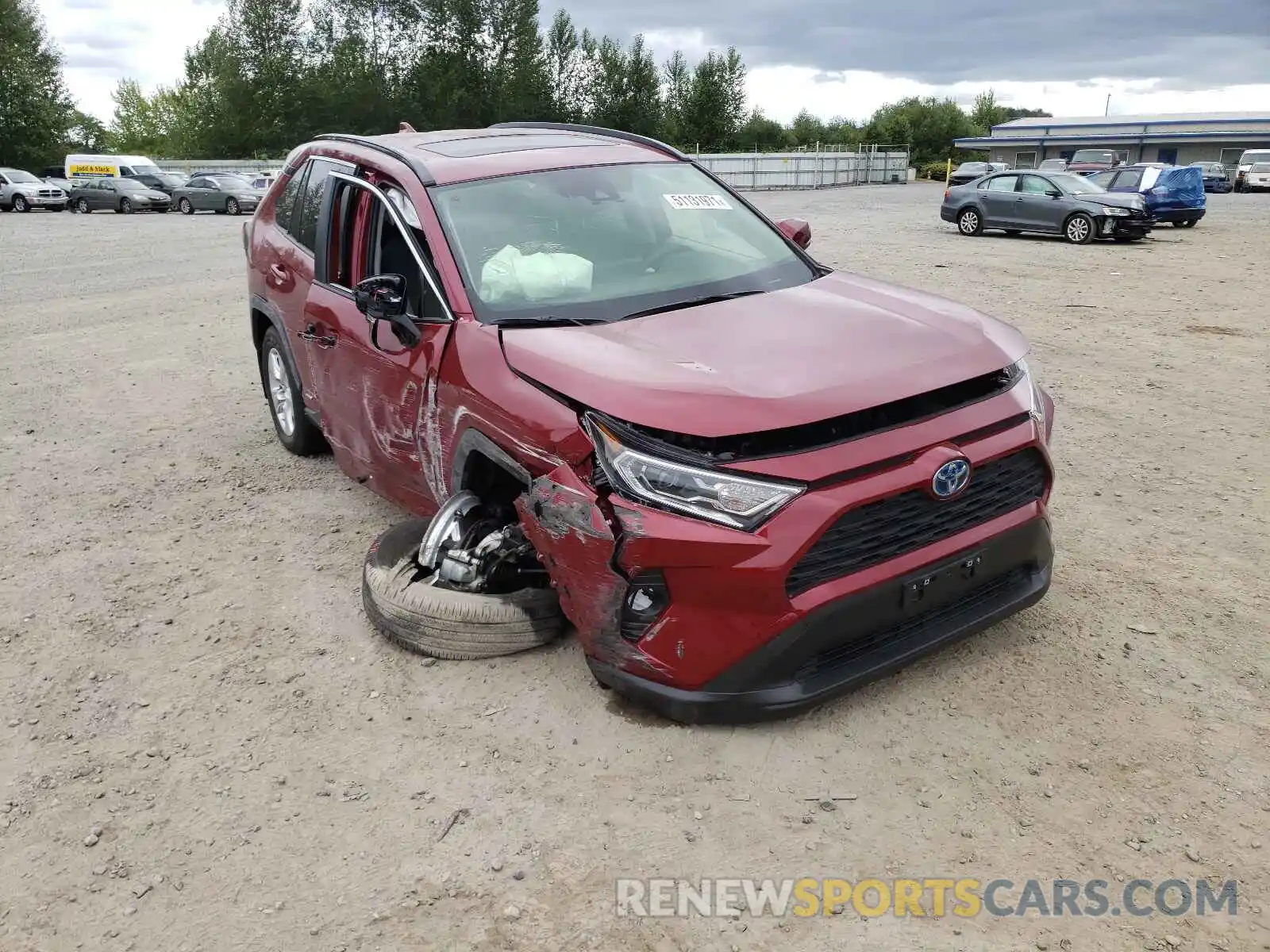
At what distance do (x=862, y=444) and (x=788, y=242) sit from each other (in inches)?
77.5

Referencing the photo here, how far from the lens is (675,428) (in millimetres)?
2854

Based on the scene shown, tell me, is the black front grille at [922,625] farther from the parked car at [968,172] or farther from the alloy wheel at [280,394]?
the parked car at [968,172]

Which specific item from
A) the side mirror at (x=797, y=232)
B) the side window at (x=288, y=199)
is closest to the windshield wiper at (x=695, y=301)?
the side mirror at (x=797, y=232)

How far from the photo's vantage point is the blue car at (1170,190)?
22453mm

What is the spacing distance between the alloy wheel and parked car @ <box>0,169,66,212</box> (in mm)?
36670

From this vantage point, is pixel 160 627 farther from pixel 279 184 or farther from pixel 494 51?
pixel 494 51

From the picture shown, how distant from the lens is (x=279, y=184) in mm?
6004

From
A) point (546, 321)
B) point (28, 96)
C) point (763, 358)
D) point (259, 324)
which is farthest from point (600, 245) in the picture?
point (28, 96)

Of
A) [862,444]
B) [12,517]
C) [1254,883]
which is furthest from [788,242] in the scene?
[12,517]

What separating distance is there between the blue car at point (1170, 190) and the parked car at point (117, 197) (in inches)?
1160

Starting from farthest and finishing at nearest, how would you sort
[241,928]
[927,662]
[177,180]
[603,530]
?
[177,180]
[927,662]
[603,530]
[241,928]

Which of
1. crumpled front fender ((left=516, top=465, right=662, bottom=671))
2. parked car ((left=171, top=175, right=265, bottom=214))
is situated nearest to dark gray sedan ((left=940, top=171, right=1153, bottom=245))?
crumpled front fender ((left=516, top=465, right=662, bottom=671))

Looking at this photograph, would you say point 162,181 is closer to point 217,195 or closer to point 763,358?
point 217,195

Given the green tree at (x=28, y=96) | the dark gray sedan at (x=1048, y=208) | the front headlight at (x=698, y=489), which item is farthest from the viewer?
the green tree at (x=28, y=96)
